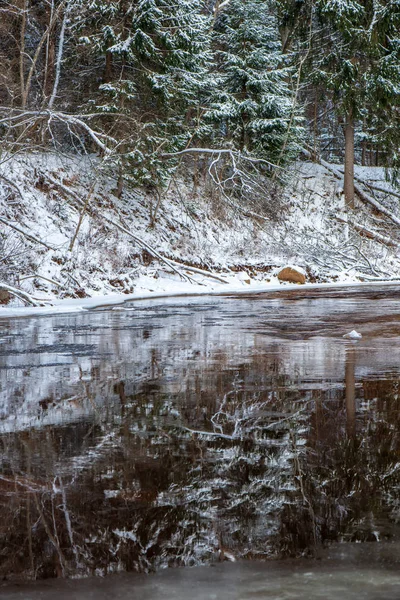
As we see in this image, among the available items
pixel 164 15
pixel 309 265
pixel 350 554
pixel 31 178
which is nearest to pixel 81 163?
pixel 31 178

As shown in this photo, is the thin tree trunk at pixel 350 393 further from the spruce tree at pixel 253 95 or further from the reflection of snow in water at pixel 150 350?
the spruce tree at pixel 253 95

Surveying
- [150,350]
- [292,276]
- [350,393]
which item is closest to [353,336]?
[150,350]

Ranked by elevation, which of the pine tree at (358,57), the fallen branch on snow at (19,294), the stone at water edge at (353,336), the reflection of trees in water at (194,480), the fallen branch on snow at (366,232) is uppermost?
the pine tree at (358,57)

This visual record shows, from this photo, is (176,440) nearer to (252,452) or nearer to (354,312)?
(252,452)

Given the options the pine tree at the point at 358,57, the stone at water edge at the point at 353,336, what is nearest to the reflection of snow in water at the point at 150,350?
the stone at water edge at the point at 353,336

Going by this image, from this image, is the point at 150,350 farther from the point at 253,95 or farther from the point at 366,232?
the point at 366,232

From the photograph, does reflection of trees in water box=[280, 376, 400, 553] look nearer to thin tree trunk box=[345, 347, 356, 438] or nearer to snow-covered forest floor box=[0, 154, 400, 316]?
thin tree trunk box=[345, 347, 356, 438]

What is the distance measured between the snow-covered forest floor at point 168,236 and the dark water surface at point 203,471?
383 inches

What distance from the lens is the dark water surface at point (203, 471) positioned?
10.1 feet

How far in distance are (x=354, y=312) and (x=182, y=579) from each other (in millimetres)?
14153

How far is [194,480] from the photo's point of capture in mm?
4242

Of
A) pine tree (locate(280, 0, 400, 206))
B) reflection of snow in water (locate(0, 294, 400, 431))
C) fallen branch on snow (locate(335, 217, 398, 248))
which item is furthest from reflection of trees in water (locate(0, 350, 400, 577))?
pine tree (locate(280, 0, 400, 206))

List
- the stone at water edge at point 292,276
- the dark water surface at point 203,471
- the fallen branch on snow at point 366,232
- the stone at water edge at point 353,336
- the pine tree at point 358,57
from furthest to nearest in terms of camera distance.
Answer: the fallen branch on snow at point 366,232 < the pine tree at point 358,57 < the stone at water edge at point 292,276 < the stone at water edge at point 353,336 < the dark water surface at point 203,471

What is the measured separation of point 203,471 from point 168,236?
27316 mm
